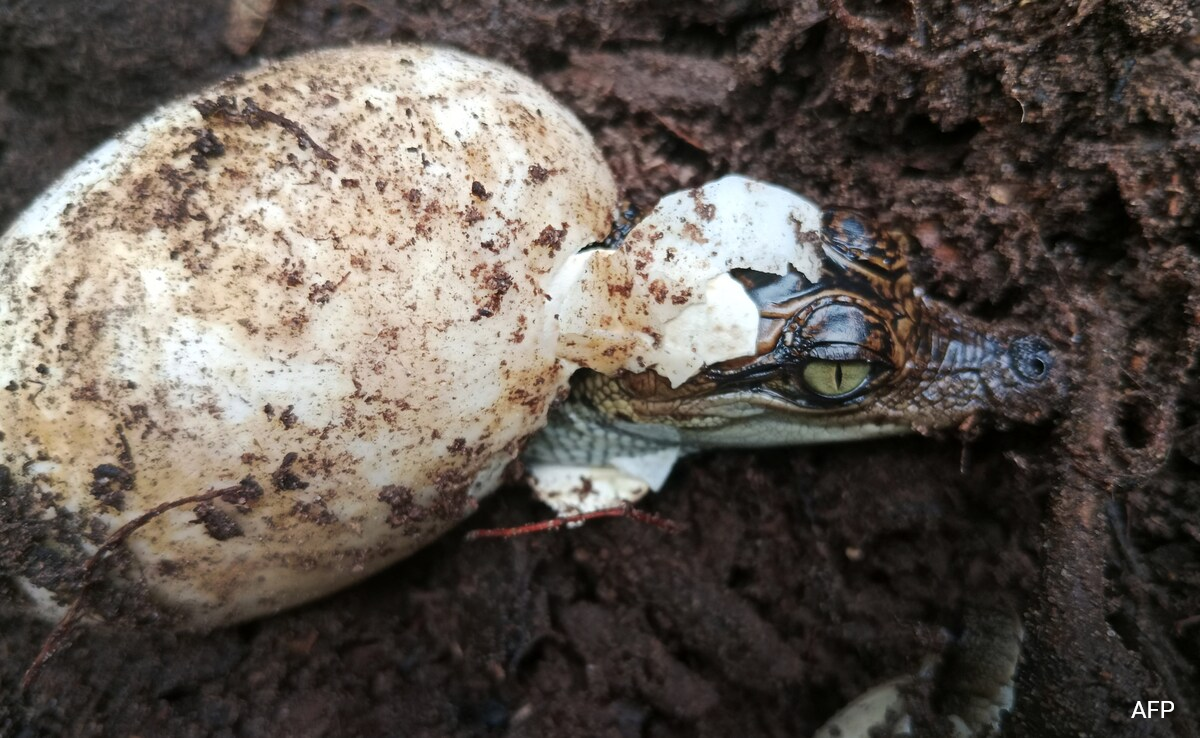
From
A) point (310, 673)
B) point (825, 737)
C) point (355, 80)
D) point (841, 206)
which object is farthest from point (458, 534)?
point (841, 206)

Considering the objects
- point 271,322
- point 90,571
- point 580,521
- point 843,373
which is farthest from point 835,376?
point 90,571

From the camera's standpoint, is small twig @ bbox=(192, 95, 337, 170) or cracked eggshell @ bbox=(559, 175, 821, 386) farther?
cracked eggshell @ bbox=(559, 175, 821, 386)

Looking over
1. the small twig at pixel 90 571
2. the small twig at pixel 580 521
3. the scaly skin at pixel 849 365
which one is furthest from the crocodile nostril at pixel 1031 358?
Answer: the small twig at pixel 90 571

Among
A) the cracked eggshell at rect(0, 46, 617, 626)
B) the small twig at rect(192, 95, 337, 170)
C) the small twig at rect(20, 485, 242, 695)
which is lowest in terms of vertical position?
the small twig at rect(20, 485, 242, 695)

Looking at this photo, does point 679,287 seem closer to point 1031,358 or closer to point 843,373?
point 843,373

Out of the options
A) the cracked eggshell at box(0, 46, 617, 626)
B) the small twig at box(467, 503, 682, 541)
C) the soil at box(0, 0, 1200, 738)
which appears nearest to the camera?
the cracked eggshell at box(0, 46, 617, 626)

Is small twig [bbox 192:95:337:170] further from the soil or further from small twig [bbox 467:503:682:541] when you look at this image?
small twig [bbox 467:503:682:541]

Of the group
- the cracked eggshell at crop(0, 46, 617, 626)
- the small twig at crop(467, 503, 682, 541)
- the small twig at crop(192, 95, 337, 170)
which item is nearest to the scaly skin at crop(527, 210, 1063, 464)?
the small twig at crop(467, 503, 682, 541)
